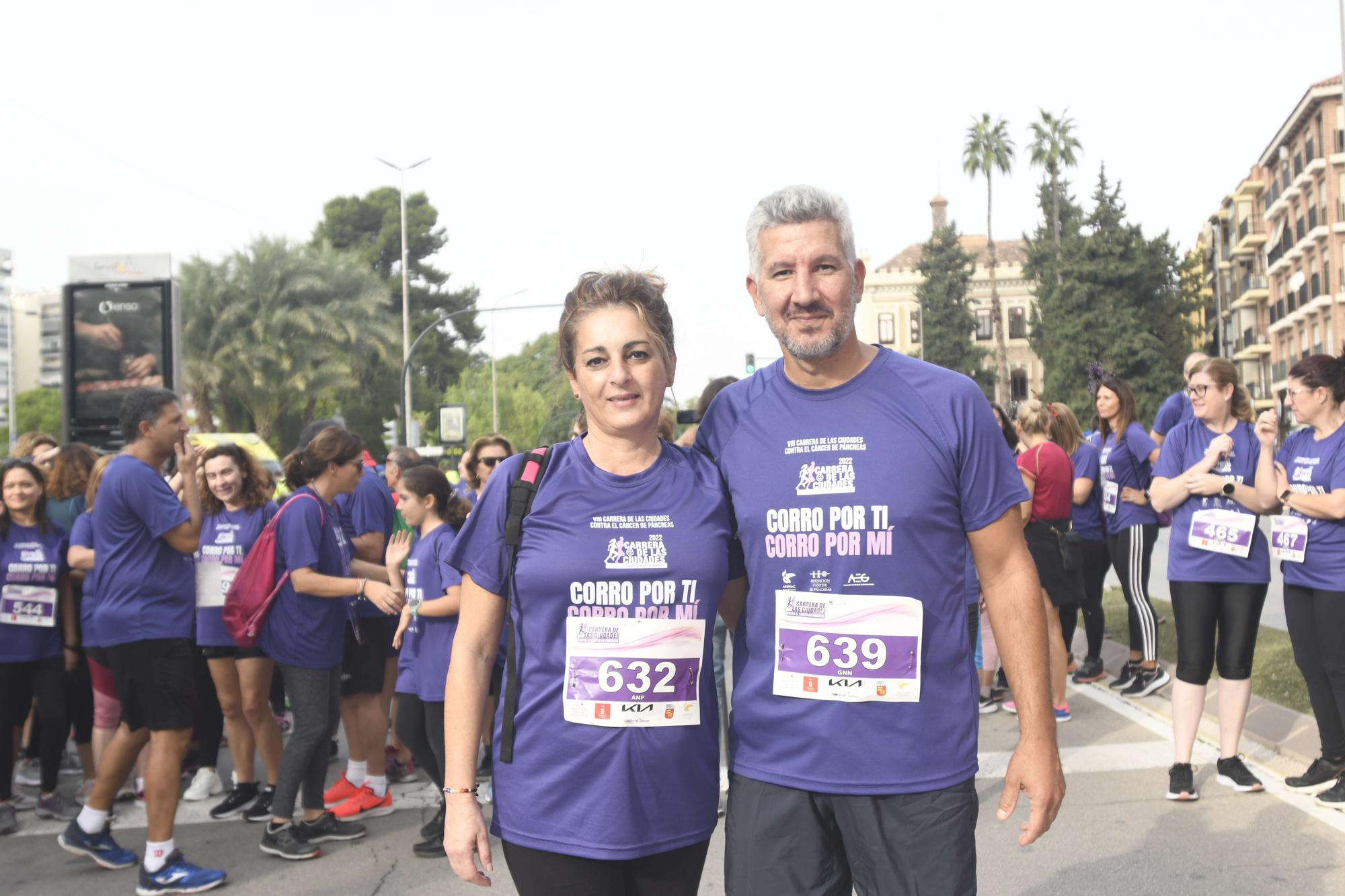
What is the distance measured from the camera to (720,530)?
9.34 feet

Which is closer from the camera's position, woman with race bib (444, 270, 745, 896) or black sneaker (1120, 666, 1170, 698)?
woman with race bib (444, 270, 745, 896)

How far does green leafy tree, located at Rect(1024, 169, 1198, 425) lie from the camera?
56062 mm

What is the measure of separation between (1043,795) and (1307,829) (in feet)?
11.3

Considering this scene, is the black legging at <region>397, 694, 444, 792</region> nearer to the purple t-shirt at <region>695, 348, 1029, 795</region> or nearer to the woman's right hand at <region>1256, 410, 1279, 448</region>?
the purple t-shirt at <region>695, 348, 1029, 795</region>

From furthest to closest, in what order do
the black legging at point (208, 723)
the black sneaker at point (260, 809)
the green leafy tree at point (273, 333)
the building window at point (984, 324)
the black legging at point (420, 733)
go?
the building window at point (984, 324), the green leafy tree at point (273, 333), the black legging at point (208, 723), the black sneaker at point (260, 809), the black legging at point (420, 733)

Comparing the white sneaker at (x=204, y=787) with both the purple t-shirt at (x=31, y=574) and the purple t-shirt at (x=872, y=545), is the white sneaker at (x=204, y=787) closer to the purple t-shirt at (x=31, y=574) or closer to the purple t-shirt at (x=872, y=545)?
the purple t-shirt at (x=31, y=574)

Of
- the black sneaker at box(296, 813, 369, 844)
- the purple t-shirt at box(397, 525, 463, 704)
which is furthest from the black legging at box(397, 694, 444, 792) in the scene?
the black sneaker at box(296, 813, 369, 844)

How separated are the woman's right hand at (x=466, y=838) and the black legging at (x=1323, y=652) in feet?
15.5

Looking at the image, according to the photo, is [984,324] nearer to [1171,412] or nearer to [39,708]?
[1171,412]

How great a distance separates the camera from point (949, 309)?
7806 cm

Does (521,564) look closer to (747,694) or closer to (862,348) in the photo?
(747,694)

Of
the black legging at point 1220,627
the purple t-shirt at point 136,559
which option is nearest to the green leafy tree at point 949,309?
the black legging at point 1220,627

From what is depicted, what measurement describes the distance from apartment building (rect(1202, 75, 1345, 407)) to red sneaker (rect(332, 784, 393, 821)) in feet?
176

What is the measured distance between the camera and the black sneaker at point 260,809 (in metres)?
6.62
